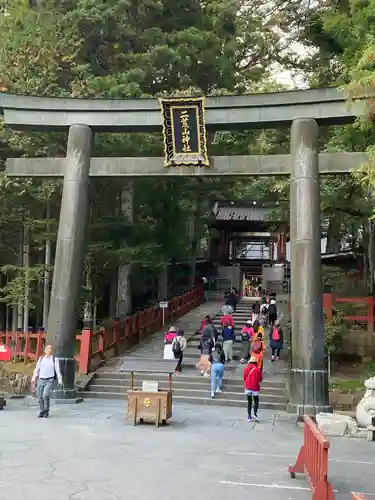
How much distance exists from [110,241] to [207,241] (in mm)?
21371

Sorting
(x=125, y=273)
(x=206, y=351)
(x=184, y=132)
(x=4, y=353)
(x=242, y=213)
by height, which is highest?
(x=242, y=213)

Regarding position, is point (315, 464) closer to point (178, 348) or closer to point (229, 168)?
point (229, 168)

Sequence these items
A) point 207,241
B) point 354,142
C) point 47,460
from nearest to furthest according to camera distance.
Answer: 1. point 47,460
2. point 354,142
3. point 207,241

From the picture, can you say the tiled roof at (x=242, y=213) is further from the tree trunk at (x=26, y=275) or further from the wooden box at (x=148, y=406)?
the wooden box at (x=148, y=406)

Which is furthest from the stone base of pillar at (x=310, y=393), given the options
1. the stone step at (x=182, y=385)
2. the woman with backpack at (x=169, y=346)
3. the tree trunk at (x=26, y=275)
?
the tree trunk at (x=26, y=275)

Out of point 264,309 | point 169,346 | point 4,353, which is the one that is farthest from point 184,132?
point 264,309

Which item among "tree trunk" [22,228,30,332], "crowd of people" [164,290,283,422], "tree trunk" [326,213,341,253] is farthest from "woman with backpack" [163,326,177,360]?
"tree trunk" [326,213,341,253]

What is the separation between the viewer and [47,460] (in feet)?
24.9

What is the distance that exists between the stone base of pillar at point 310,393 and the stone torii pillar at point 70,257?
204 inches

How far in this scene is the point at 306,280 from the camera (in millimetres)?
12461

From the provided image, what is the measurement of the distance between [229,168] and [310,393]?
5.54m

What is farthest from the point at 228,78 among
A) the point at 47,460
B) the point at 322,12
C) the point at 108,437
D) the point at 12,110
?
the point at 47,460

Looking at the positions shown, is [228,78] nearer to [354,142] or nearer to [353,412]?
[354,142]

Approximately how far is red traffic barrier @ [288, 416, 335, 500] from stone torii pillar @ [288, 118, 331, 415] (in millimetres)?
5031
